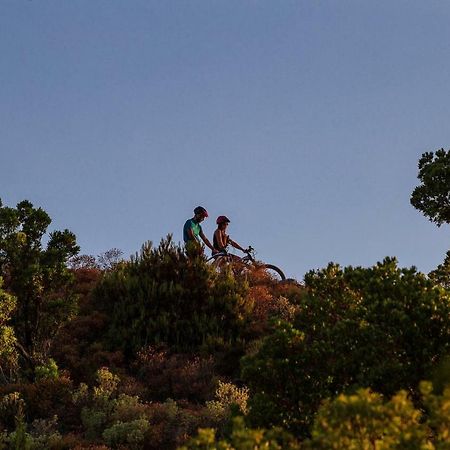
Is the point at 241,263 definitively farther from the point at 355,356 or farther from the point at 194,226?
the point at 355,356

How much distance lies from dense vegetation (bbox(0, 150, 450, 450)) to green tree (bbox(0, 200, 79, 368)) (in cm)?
3

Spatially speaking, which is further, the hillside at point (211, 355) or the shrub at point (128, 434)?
the shrub at point (128, 434)

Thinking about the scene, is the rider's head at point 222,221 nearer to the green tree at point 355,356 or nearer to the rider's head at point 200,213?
the rider's head at point 200,213

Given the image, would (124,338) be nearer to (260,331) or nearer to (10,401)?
(260,331)

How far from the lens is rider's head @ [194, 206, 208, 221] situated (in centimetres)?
2216

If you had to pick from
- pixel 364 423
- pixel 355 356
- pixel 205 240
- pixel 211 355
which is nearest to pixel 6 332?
pixel 211 355

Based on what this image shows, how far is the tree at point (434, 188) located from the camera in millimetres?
16375

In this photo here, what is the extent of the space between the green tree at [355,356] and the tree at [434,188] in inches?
270

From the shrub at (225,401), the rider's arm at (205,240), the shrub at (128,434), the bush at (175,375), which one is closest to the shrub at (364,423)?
the shrub at (128,434)

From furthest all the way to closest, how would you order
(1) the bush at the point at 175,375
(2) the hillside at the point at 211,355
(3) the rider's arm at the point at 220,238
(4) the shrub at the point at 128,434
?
Result: 1. (3) the rider's arm at the point at 220,238
2. (1) the bush at the point at 175,375
3. (4) the shrub at the point at 128,434
4. (2) the hillside at the point at 211,355

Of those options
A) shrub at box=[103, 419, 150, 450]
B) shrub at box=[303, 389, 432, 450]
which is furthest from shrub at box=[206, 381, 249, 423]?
shrub at box=[303, 389, 432, 450]

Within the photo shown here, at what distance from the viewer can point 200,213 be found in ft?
72.8

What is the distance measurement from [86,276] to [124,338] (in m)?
7.23

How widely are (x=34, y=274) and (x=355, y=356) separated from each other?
31.3ft
